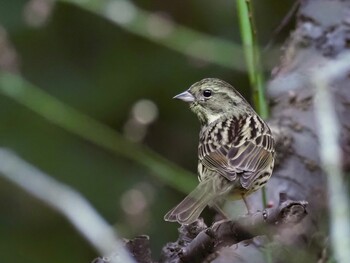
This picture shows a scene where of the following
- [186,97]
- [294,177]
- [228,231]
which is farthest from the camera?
[186,97]

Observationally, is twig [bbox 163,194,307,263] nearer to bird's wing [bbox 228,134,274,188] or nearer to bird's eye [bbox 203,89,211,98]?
bird's wing [bbox 228,134,274,188]

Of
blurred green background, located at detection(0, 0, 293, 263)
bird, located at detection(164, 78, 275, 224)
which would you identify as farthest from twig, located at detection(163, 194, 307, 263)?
blurred green background, located at detection(0, 0, 293, 263)

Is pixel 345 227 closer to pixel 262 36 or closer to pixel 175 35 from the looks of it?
pixel 175 35

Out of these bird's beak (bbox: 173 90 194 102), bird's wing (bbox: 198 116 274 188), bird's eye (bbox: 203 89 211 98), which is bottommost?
bird's wing (bbox: 198 116 274 188)

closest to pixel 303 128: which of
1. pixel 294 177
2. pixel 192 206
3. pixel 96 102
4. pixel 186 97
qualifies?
pixel 294 177

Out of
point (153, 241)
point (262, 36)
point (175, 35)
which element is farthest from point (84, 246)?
point (175, 35)

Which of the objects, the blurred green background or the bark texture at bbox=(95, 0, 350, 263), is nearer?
the bark texture at bbox=(95, 0, 350, 263)

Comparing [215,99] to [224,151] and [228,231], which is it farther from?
[228,231]
